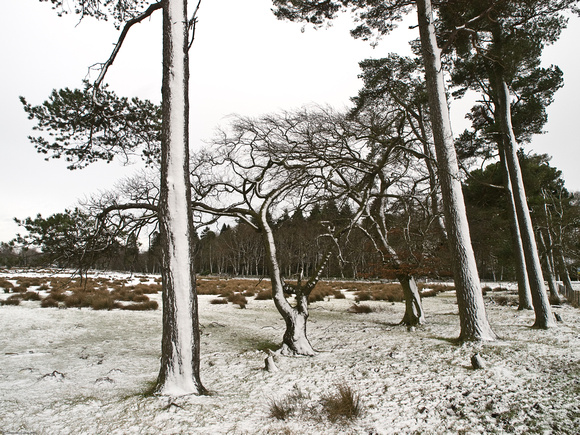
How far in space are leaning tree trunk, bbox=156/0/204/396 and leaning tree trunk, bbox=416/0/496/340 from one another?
431 centimetres

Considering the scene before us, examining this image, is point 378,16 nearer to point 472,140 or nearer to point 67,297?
point 472,140

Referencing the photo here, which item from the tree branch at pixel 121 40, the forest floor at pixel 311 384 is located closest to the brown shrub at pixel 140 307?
the forest floor at pixel 311 384

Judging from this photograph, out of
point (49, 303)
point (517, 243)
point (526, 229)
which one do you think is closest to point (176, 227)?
point (526, 229)

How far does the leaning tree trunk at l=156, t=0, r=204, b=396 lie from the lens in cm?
353

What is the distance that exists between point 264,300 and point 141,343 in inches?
329

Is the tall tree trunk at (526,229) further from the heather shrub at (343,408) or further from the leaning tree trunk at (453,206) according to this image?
the heather shrub at (343,408)

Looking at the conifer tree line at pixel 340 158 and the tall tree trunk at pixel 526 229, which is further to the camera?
the tall tree trunk at pixel 526 229

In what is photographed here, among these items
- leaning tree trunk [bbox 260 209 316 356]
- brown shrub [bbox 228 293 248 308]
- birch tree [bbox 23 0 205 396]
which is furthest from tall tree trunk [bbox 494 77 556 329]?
brown shrub [bbox 228 293 248 308]

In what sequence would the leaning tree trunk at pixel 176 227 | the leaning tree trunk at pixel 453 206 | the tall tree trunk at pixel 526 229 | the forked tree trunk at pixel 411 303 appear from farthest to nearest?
1. the forked tree trunk at pixel 411 303
2. the tall tree trunk at pixel 526 229
3. the leaning tree trunk at pixel 453 206
4. the leaning tree trunk at pixel 176 227

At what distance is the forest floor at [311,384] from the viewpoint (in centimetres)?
280

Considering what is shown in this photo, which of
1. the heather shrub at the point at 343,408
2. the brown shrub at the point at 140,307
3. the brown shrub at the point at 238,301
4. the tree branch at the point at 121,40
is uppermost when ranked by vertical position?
the tree branch at the point at 121,40

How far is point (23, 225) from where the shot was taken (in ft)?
17.5

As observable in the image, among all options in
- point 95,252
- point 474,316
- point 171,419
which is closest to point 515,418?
point 474,316

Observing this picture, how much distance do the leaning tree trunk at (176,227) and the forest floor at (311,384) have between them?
32 centimetres
